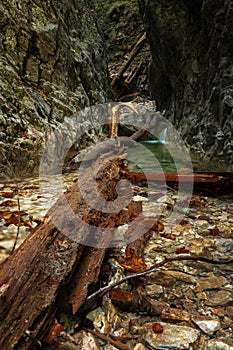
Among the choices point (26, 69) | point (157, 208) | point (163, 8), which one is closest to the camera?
point (157, 208)

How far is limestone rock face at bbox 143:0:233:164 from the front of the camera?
8.08 metres

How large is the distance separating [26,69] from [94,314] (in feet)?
21.2

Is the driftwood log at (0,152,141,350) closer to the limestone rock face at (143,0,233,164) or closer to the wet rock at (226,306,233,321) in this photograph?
the wet rock at (226,306,233,321)

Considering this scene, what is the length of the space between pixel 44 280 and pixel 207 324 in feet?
3.45

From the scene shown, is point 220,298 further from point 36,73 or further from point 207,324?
point 36,73

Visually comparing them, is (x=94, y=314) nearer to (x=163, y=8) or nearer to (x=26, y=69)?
(x=26, y=69)

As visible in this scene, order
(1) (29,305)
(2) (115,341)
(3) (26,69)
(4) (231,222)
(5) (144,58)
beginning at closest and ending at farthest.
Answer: (1) (29,305)
(2) (115,341)
(4) (231,222)
(3) (26,69)
(5) (144,58)

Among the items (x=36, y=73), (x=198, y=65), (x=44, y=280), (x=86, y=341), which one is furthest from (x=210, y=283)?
(x=198, y=65)

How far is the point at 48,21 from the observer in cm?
766

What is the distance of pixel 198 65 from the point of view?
10.9 meters

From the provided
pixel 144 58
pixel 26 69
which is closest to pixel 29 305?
pixel 26 69

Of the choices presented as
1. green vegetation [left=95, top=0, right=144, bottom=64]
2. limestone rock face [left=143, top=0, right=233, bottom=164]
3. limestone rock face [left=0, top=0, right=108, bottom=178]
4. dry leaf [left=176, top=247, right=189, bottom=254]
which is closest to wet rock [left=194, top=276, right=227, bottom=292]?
dry leaf [left=176, top=247, right=189, bottom=254]

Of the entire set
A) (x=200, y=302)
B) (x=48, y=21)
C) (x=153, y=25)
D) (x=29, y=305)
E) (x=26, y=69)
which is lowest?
(x=200, y=302)

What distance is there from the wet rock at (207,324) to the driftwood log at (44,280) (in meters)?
0.71
